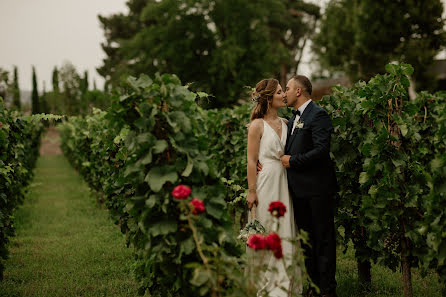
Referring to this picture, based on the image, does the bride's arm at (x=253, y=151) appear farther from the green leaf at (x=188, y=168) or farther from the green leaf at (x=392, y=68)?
the green leaf at (x=188, y=168)

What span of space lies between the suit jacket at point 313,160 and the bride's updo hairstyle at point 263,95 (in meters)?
0.36

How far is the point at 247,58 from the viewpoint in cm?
3366

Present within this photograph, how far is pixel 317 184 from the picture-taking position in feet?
15.0

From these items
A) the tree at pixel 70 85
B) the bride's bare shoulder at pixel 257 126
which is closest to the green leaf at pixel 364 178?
the bride's bare shoulder at pixel 257 126

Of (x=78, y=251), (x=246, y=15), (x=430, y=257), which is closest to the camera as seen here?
(x=430, y=257)

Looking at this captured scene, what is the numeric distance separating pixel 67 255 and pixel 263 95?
418 centimetres

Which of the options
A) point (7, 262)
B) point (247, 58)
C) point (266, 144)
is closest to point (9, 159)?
point (7, 262)

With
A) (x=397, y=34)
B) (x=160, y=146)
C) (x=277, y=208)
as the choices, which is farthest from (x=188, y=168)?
(x=397, y=34)

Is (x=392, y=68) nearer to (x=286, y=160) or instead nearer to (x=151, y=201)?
(x=286, y=160)

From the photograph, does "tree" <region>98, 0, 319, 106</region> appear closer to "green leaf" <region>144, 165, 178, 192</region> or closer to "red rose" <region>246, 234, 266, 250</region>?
"green leaf" <region>144, 165, 178, 192</region>

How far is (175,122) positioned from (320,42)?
3531 centimetres

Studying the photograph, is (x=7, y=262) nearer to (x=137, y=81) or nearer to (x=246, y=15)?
(x=137, y=81)

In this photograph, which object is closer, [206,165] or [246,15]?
[206,165]

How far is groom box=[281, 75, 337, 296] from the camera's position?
454cm
